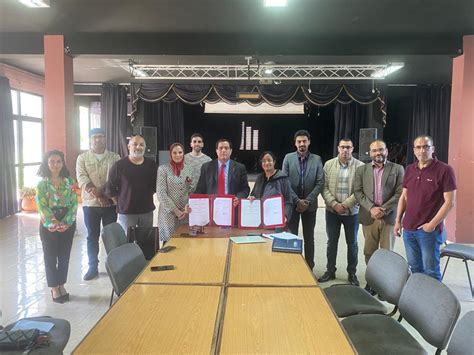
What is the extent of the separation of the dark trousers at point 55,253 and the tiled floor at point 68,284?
0.23 meters

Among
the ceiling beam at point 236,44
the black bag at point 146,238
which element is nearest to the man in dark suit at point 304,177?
the black bag at point 146,238

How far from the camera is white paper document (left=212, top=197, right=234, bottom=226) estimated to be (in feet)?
10.2

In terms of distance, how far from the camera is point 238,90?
836 cm

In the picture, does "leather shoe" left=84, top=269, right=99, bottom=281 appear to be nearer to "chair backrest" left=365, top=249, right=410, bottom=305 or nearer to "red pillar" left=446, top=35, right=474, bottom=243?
"chair backrest" left=365, top=249, right=410, bottom=305

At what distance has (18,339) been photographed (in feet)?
5.50

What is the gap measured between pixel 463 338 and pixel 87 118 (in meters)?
10.1

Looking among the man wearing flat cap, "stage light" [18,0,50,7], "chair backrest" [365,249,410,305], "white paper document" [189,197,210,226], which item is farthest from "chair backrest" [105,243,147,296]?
"stage light" [18,0,50,7]

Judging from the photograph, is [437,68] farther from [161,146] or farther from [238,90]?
[161,146]

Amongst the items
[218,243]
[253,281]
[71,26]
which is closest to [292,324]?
[253,281]

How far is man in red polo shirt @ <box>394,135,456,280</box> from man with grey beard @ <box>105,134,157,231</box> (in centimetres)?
239

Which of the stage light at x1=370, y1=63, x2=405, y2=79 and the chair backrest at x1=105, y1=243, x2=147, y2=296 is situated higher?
the stage light at x1=370, y1=63, x2=405, y2=79

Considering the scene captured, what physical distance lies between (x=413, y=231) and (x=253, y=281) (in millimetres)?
1820

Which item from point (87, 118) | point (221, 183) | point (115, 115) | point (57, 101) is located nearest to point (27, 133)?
point (87, 118)

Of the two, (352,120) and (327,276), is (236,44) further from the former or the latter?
(352,120)
